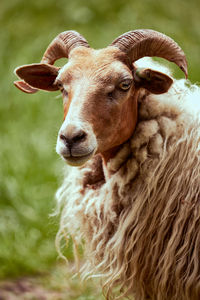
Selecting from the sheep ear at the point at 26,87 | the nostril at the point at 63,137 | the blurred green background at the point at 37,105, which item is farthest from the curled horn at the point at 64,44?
the blurred green background at the point at 37,105

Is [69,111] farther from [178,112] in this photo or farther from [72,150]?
[178,112]

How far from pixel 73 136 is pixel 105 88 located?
343 mm

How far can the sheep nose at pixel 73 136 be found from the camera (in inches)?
96.0

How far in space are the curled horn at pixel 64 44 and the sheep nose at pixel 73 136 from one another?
0.64 meters

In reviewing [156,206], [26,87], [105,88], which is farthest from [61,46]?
[156,206]

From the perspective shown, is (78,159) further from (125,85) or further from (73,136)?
(125,85)

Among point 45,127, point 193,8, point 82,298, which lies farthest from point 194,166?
point 193,8

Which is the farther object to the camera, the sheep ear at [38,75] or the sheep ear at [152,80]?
the sheep ear at [38,75]

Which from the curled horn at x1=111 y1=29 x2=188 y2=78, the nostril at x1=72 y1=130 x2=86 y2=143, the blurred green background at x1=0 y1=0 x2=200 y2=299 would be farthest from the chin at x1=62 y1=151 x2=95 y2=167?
the blurred green background at x1=0 y1=0 x2=200 y2=299

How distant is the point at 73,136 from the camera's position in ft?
8.00

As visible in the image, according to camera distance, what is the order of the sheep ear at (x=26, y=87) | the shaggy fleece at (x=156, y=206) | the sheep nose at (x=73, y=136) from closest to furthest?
1. the sheep nose at (x=73, y=136)
2. the shaggy fleece at (x=156, y=206)
3. the sheep ear at (x=26, y=87)

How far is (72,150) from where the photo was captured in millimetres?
2488

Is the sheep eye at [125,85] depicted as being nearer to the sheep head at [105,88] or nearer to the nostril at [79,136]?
the sheep head at [105,88]

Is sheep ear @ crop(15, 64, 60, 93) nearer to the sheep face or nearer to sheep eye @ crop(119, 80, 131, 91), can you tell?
the sheep face
